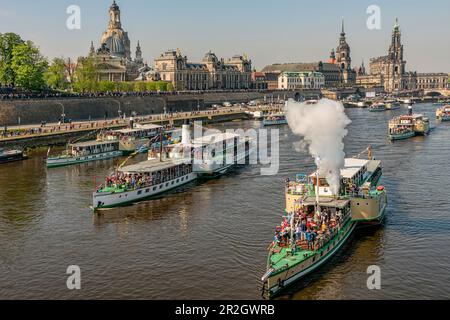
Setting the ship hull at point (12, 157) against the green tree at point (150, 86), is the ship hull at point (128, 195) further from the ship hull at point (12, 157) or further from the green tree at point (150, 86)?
the green tree at point (150, 86)

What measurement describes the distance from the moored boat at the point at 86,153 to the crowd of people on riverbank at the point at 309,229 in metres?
38.4

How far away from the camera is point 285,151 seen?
75438mm

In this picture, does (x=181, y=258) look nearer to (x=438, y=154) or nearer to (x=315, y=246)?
(x=315, y=246)

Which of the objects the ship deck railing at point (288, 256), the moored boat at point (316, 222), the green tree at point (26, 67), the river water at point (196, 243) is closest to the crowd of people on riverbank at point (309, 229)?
the moored boat at point (316, 222)

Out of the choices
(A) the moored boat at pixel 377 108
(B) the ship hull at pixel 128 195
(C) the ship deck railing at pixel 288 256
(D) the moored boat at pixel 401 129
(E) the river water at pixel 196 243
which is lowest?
(E) the river water at pixel 196 243

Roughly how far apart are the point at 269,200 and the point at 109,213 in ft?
42.7

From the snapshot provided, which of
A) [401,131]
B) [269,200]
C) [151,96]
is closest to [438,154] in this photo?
[401,131]

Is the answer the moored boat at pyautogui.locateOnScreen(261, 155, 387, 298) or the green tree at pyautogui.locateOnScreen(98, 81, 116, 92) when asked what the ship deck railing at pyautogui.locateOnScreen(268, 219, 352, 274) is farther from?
the green tree at pyautogui.locateOnScreen(98, 81, 116, 92)

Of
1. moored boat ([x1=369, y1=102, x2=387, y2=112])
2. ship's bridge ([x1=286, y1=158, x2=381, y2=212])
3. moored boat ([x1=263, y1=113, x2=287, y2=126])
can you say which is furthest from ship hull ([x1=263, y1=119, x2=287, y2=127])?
ship's bridge ([x1=286, y1=158, x2=381, y2=212])

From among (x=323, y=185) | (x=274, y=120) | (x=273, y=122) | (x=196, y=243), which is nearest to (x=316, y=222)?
(x=323, y=185)

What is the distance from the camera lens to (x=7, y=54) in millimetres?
103688

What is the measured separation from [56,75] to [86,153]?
64.1m

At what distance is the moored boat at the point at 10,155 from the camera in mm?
65312
